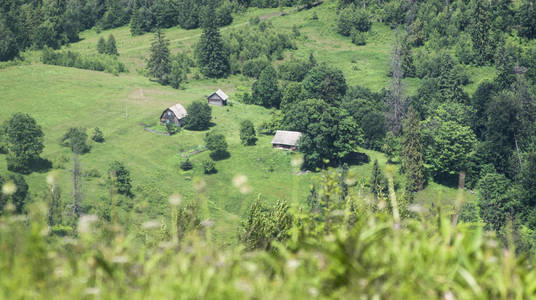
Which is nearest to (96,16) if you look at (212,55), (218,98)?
(212,55)

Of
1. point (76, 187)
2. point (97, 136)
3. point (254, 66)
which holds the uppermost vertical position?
point (76, 187)

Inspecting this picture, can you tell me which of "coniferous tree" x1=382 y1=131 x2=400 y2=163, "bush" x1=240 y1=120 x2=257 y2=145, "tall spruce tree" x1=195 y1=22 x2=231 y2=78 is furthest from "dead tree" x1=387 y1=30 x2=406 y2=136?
"tall spruce tree" x1=195 y1=22 x2=231 y2=78

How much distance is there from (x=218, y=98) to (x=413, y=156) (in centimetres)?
3769

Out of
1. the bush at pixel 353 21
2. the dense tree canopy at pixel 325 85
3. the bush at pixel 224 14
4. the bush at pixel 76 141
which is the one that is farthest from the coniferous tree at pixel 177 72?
the bush at pixel 353 21

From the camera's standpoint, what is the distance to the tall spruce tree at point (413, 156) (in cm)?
A: 7969

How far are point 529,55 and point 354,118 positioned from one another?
1402 inches

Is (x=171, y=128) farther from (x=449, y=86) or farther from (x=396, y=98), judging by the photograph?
(x=449, y=86)

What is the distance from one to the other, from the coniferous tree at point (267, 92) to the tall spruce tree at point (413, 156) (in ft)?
90.0

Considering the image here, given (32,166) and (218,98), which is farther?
(218,98)

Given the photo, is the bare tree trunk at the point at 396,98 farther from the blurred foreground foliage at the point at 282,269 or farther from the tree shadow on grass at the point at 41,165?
the blurred foreground foliage at the point at 282,269

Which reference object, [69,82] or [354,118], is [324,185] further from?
[69,82]

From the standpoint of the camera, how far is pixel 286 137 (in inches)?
3541

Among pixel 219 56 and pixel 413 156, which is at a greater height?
pixel 413 156

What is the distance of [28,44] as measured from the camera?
13925 centimetres
